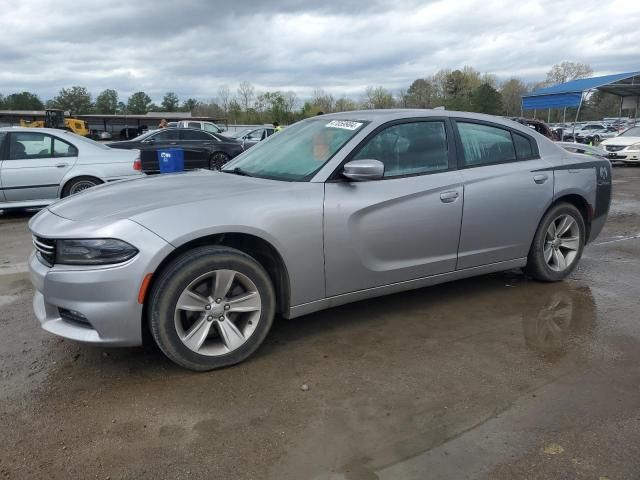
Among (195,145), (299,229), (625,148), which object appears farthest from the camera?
(625,148)

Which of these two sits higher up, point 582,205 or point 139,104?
point 139,104

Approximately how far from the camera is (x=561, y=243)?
4.88 meters

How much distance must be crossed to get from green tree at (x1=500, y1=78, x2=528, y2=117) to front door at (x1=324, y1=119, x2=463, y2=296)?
64.9 metres

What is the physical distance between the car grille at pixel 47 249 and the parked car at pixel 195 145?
11177 millimetres

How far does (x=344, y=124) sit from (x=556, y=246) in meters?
2.37

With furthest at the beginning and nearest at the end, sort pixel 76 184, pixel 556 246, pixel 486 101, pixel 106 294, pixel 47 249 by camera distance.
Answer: pixel 486 101 → pixel 76 184 → pixel 556 246 → pixel 47 249 → pixel 106 294

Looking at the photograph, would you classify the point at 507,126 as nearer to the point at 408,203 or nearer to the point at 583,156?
the point at 583,156

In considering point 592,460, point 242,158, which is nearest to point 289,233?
point 242,158

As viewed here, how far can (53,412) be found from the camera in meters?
2.81

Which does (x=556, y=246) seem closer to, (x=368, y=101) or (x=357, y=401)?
(x=357, y=401)

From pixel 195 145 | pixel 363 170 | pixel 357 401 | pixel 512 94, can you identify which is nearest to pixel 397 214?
pixel 363 170

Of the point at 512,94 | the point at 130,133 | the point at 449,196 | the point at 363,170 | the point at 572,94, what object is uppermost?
the point at 512,94

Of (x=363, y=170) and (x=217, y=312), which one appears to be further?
(x=363, y=170)

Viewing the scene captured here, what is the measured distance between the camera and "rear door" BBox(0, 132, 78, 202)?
8.16 meters
